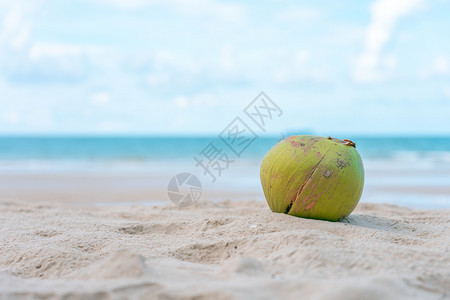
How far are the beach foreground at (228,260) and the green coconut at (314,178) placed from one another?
0.42 feet

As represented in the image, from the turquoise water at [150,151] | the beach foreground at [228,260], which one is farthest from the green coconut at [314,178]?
the turquoise water at [150,151]

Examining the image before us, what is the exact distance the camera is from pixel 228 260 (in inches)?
104

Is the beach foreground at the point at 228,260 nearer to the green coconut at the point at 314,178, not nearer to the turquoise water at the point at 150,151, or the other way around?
the green coconut at the point at 314,178

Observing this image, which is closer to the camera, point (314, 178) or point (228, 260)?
point (228, 260)

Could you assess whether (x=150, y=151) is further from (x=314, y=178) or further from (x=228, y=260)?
(x=228, y=260)

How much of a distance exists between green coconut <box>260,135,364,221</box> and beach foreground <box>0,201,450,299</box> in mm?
128

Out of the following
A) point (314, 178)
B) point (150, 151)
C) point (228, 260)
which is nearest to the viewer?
point (228, 260)

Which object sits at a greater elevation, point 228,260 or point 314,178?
point 314,178

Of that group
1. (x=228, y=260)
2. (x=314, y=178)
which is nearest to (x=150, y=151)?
(x=314, y=178)

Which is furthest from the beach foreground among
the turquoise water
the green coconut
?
the turquoise water

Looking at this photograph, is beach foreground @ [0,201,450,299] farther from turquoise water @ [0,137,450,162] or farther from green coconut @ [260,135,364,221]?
turquoise water @ [0,137,450,162]

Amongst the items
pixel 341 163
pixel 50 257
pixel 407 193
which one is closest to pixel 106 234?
pixel 50 257

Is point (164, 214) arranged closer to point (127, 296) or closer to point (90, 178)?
point (127, 296)

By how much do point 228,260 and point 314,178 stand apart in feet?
3.55
